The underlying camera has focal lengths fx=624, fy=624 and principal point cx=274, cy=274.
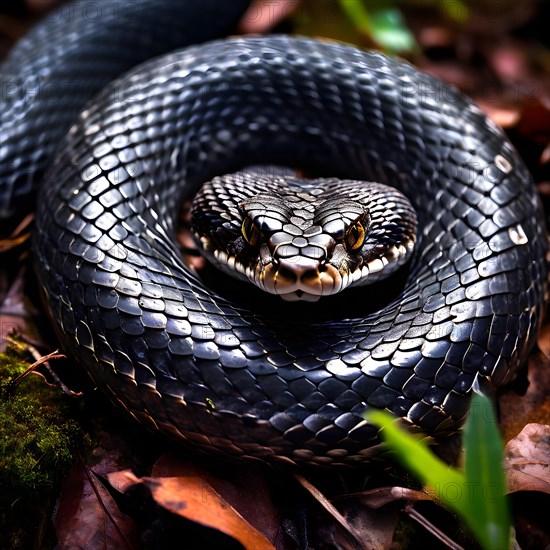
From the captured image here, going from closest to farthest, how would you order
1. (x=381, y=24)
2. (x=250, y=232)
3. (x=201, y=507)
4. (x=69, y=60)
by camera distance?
1. (x=201, y=507)
2. (x=250, y=232)
3. (x=69, y=60)
4. (x=381, y=24)

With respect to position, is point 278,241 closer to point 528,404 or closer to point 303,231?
point 303,231

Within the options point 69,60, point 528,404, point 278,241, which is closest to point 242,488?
point 278,241

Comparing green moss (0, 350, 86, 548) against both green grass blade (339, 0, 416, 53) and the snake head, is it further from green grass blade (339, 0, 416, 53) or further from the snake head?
green grass blade (339, 0, 416, 53)

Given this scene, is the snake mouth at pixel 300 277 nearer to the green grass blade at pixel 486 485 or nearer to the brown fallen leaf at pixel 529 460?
the green grass blade at pixel 486 485

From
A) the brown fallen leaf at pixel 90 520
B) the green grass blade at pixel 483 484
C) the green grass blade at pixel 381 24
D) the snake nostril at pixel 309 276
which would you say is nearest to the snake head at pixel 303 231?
the snake nostril at pixel 309 276

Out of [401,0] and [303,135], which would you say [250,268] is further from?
[401,0]

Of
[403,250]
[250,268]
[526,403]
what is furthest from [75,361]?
[526,403]

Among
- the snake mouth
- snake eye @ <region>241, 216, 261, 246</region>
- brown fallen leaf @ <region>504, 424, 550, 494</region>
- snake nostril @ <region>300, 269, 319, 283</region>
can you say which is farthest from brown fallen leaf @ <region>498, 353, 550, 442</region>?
snake eye @ <region>241, 216, 261, 246</region>
